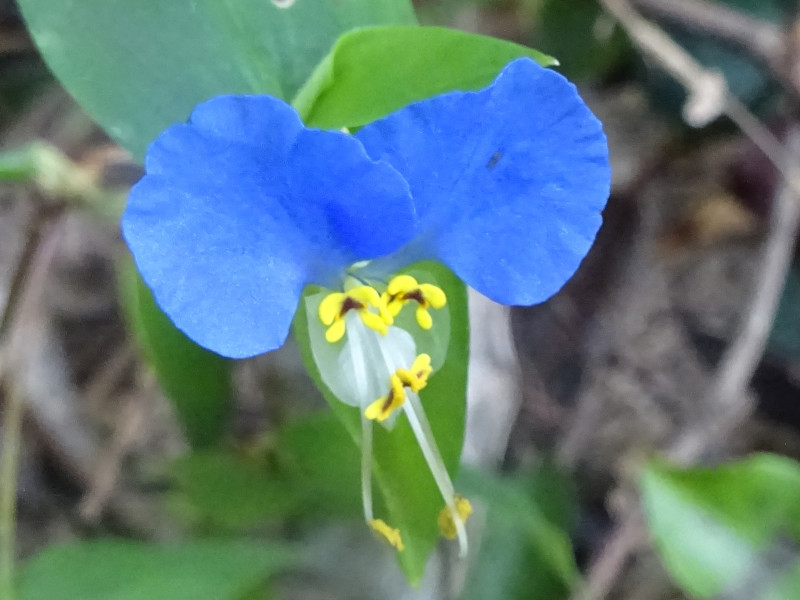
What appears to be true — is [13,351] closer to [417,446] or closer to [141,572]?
[141,572]

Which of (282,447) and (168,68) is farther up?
(168,68)

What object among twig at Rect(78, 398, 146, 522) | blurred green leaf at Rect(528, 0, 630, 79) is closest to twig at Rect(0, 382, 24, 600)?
twig at Rect(78, 398, 146, 522)


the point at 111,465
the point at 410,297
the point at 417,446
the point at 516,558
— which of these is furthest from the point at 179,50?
the point at 516,558

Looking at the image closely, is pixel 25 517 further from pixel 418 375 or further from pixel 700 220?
pixel 700 220

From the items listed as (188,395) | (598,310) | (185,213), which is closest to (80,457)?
(188,395)

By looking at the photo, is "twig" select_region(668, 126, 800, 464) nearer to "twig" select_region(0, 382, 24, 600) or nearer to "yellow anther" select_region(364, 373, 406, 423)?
"yellow anther" select_region(364, 373, 406, 423)

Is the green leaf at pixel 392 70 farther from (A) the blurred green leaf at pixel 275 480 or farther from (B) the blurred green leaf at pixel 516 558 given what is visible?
(B) the blurred green leaf at pixel 516 558
